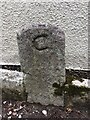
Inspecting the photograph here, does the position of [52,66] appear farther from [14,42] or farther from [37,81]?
[14,42]

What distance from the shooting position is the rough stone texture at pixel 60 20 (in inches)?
68.8

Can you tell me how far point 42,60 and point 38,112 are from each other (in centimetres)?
38

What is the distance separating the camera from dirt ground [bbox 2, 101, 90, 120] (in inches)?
62.4

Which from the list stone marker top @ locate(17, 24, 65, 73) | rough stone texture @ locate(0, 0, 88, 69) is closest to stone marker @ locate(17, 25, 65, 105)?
stone marker top @ locate(17, 24, 65, 73)

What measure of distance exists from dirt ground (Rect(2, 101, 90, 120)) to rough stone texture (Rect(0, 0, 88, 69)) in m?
0.45

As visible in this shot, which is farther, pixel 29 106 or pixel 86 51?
pixel 86 51

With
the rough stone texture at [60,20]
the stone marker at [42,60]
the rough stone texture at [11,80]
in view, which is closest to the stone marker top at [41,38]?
the stone marker at [42,60]

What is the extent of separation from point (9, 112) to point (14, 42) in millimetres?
585

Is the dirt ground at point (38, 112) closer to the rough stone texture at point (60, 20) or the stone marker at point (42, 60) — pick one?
the stone marker at point (42, 60)

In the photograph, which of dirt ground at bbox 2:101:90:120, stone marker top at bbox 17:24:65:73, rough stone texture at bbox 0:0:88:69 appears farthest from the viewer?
rough stone texture at bbox 0:0:88:69

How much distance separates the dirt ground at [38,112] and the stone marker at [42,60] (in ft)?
0.14

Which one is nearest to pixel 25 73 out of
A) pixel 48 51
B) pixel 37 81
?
pixel 37 81

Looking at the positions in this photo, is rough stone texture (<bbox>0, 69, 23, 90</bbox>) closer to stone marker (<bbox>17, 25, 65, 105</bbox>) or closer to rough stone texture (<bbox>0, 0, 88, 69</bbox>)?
stone marker (<bbox>17, 25, 65, 105</bbox>)

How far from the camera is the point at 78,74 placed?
6.36 feet
